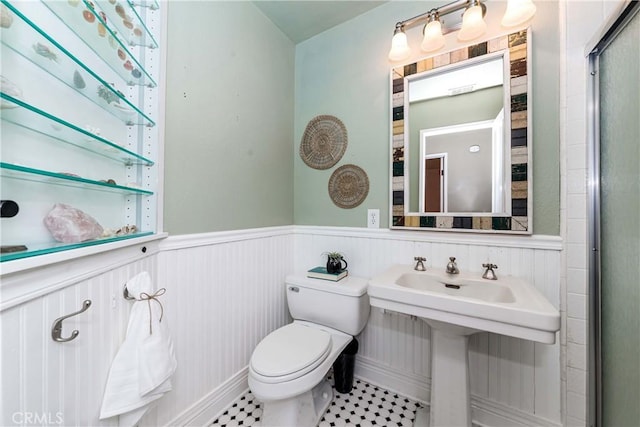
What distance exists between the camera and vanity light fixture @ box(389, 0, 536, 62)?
1.12 m

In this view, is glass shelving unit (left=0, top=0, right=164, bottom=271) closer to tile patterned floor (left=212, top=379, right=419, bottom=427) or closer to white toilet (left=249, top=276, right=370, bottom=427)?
white toilet (left=249, top=276, right=370, bottom=427)

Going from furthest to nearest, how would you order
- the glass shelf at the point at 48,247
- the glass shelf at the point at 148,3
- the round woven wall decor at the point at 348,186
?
the round woven wall decor at the point at 348,186, the glass shelf at the point at 148,3, the glass shelf at the point at 48,247

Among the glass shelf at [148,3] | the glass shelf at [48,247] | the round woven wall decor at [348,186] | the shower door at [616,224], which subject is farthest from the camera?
the round woven wall decor at [348,186]

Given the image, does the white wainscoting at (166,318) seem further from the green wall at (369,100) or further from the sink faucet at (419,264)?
the sink faucet at (419,264)

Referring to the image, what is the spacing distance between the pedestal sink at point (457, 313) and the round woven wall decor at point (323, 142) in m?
0.86

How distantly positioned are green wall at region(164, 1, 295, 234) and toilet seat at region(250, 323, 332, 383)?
658 millimetres

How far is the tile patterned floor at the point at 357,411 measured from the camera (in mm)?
1260

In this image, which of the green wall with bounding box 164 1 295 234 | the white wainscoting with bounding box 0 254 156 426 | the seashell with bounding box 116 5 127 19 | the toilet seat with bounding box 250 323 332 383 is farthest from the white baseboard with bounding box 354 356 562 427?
the seashell with bounding box 116 5 127 19

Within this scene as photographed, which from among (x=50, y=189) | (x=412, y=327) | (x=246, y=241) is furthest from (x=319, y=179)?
(x=50, y=189)

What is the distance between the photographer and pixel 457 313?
3.03 ft

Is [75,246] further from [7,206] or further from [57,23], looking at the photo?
[57,23]

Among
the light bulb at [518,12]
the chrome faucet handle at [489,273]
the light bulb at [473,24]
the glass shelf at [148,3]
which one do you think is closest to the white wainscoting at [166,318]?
the glass shelf at [148,3]

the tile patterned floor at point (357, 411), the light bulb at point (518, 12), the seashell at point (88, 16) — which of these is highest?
the light bulb at point (518, 12)

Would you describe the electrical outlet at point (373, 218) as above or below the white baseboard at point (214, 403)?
above
